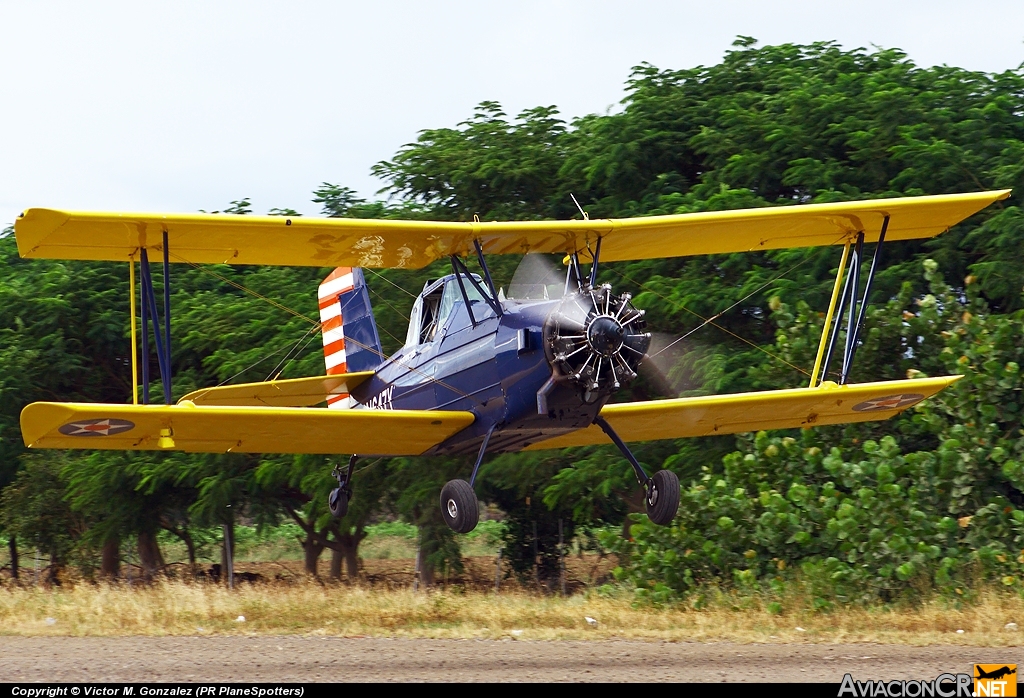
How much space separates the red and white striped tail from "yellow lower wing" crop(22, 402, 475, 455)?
3.24 meters

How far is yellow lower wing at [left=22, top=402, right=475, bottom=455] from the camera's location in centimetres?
1051

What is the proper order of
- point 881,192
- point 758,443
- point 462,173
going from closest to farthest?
1. point 758,443
2. point 881,192
3. point 462,173

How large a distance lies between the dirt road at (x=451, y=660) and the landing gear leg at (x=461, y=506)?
111 centimetres

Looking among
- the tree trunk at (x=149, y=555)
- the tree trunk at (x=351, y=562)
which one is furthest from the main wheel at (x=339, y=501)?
the tree trunk at (x=149, y=555)

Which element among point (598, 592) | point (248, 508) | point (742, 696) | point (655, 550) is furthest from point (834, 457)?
point (248, 508)

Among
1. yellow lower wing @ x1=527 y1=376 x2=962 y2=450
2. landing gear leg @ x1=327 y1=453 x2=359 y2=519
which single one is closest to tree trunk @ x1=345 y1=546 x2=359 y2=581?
landing gear leg @ x1=327 y1=453 x2=359 y2=519

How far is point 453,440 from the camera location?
11.8m

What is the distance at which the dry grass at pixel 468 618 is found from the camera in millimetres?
12383

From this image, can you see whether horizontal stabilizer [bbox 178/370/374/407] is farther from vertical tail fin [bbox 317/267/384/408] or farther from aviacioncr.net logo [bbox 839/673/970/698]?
aviacioncr.net logo [bbox 839/673/970/698]

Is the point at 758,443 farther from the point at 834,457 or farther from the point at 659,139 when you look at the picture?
the point at 659,139

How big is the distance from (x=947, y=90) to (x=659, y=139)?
463 centimetres

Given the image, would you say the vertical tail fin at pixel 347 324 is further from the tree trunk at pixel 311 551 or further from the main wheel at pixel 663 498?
the tree trunk at pixel 311 551

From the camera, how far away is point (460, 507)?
10664 millimetres

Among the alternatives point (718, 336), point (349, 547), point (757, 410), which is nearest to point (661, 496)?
point (757, 410)
